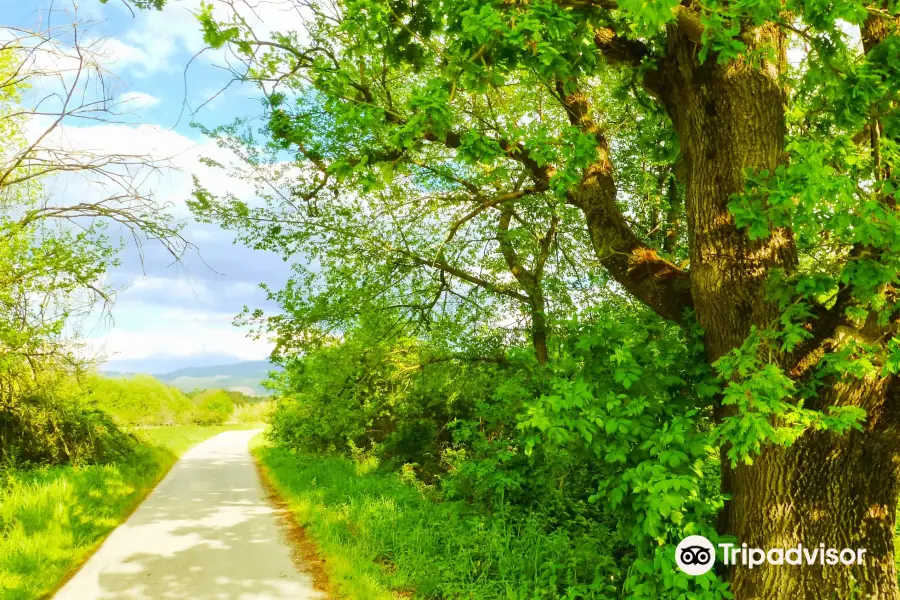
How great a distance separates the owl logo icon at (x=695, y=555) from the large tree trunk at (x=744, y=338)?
0.27 m

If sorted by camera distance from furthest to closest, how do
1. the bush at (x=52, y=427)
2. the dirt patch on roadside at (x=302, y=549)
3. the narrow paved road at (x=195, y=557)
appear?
1. the bush at (x=52, y=427)
2. the dirt patch on roadside at (x=302, y=549)
3. the narrow paved road at (x=195, y=557)

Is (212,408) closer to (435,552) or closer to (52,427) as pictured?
(52,427)

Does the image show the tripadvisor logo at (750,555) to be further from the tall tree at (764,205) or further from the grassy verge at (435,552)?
the grassy verge at (435,552)

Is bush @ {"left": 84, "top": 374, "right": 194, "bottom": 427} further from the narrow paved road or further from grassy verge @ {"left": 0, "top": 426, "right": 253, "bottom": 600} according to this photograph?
the narrow paved road

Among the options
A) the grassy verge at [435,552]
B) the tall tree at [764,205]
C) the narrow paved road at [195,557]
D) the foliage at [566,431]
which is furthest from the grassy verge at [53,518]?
the tall tree at [764,205]

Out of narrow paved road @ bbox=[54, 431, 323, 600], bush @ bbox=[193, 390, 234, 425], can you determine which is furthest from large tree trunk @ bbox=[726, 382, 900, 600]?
bush @ bbox=[193, 390, 234, 425]

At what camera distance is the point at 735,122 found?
16.2ft

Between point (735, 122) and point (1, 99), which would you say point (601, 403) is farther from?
point (1, 99)

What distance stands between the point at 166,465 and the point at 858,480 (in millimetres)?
16779

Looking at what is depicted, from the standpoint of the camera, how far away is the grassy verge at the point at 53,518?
19.3 feet

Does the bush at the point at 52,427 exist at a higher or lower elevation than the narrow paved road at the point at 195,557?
higher

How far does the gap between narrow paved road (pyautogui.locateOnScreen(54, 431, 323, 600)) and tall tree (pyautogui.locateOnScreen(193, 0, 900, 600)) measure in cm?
444

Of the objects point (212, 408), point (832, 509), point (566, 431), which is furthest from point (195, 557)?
point (212, 408)

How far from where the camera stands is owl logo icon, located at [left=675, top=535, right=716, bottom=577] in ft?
15.1
